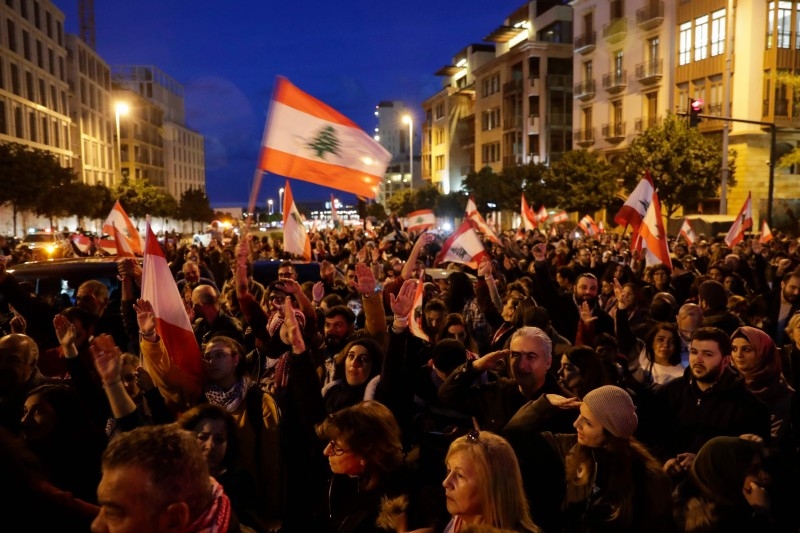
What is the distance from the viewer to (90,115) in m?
68.3

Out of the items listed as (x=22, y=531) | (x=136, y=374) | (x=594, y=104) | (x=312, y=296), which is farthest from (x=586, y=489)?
(x=594, y=104)

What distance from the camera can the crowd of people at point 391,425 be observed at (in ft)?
8.40

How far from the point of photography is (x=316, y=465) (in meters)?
3.96

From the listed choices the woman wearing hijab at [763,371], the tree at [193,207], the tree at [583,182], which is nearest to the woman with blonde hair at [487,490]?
the woman wearing hijab at [763,371]

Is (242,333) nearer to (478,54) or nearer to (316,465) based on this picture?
(316,465)

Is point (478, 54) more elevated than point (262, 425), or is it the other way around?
point (478, 54)

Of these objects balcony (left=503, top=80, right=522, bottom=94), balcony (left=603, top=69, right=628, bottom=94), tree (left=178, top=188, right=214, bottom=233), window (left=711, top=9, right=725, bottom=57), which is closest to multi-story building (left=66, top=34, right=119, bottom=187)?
tree (left=178, top=188, right=214, bottom=233)

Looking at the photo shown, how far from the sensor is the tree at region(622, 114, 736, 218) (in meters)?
32.1

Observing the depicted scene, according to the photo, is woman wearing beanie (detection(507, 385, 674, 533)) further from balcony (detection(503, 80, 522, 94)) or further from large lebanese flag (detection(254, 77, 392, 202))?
balcony (detection(503, 80, 522, 94))

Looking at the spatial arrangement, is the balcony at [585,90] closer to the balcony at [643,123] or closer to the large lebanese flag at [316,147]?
the balcony at [643,123]

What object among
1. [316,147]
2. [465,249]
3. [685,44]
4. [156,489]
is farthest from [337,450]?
[685,44]

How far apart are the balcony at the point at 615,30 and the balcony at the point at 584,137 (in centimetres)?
571

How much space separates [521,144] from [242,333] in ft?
165

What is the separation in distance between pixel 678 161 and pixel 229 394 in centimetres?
3186
